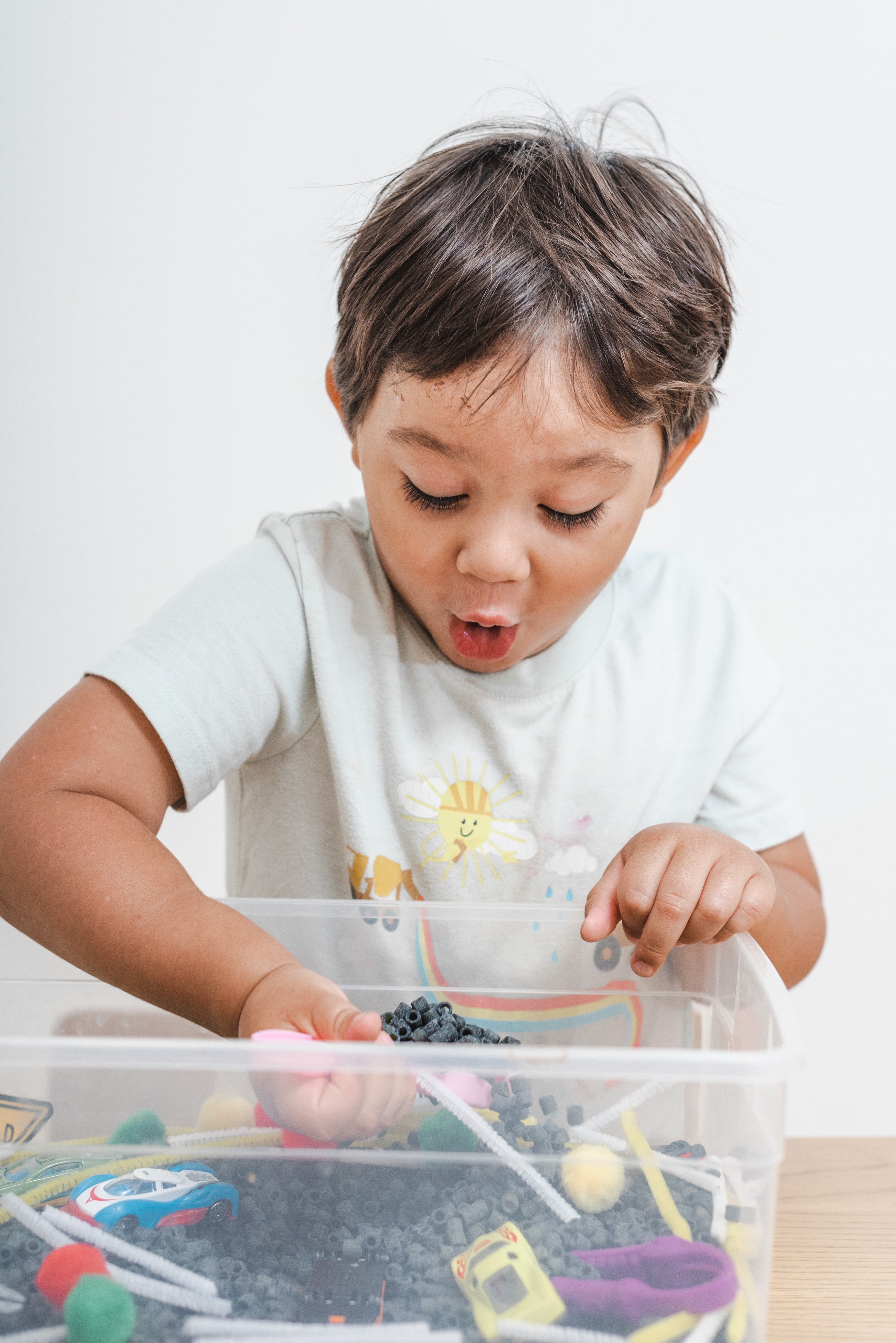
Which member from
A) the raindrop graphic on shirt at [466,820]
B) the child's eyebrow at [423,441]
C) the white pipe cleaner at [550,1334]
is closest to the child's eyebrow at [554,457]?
the child's eyebrow at [423,441]

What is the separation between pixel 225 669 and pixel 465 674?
0.17m

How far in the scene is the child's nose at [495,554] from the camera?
512mm

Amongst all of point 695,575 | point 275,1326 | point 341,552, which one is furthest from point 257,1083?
point 695,575

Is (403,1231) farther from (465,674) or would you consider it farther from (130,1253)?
(465,674)

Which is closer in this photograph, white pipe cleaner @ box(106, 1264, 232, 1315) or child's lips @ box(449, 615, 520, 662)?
white pipe cleaner @ box(106, 1264, 232, 1315)

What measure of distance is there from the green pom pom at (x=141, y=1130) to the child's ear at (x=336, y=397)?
346mm

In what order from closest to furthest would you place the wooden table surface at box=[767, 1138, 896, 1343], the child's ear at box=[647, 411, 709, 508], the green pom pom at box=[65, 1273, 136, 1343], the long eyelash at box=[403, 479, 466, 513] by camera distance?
the green pom pom at box=[65, 1273, 136, 1343]
the wooden table surface at box=[767, 1138, 896, 1343]
the long eyelash at box=[403, 479, 466, 513]
the child's ear at box=[647, 411, 709, 508]

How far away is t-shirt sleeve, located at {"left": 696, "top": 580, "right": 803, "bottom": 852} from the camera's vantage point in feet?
2.30

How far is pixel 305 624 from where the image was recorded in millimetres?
659

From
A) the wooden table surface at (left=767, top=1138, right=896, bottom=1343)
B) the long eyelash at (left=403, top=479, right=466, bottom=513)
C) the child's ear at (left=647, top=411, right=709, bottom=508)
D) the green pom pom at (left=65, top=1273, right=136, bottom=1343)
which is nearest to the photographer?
the green pom pom at (left=65, top=1273, right=136, bottom=1343)

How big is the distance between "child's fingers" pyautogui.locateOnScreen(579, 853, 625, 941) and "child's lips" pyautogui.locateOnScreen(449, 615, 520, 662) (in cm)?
15

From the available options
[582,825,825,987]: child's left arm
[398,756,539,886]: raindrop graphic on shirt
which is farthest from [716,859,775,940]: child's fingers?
[398,756,539,886]: raindrop graphic on shirt

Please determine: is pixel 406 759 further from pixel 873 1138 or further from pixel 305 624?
pixel 873 1138

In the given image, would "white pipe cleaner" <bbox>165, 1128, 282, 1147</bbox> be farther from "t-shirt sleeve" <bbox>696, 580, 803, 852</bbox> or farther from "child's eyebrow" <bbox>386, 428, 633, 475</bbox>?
"t-shirt sleeve" <bbox>696, 580, 803, 852</bbox>
